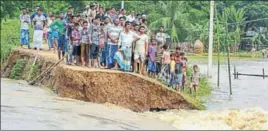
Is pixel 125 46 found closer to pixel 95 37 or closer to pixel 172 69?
pixel 95 37

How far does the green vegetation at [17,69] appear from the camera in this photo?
70.8ft

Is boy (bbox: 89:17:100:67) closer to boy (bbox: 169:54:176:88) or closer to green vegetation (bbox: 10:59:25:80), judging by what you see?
boy (bbox: 169:54:176:88)

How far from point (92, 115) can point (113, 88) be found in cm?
314

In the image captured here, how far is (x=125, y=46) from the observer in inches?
730

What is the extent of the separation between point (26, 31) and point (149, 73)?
4.96m

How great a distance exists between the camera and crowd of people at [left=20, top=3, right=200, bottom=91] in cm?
1866

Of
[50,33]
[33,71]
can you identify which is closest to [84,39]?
[33,71]

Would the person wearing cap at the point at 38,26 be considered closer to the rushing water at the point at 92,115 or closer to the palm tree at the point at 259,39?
the rushing water at the point at 92,115

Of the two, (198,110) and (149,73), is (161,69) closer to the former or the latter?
(149,73)

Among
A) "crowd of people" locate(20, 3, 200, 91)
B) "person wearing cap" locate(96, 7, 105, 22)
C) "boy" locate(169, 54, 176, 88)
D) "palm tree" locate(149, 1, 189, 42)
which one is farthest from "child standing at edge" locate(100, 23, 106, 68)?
"palm tree" locate(149, 1, 189, 42)

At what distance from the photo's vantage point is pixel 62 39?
20.9 meters

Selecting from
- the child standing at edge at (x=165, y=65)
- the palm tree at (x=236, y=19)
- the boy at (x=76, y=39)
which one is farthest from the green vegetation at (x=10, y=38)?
the palm tree at (x=236, y=19)

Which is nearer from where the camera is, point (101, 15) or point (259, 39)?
point (101, 15)

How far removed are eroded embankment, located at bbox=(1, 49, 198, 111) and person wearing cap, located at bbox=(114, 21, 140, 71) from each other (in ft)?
2.11
